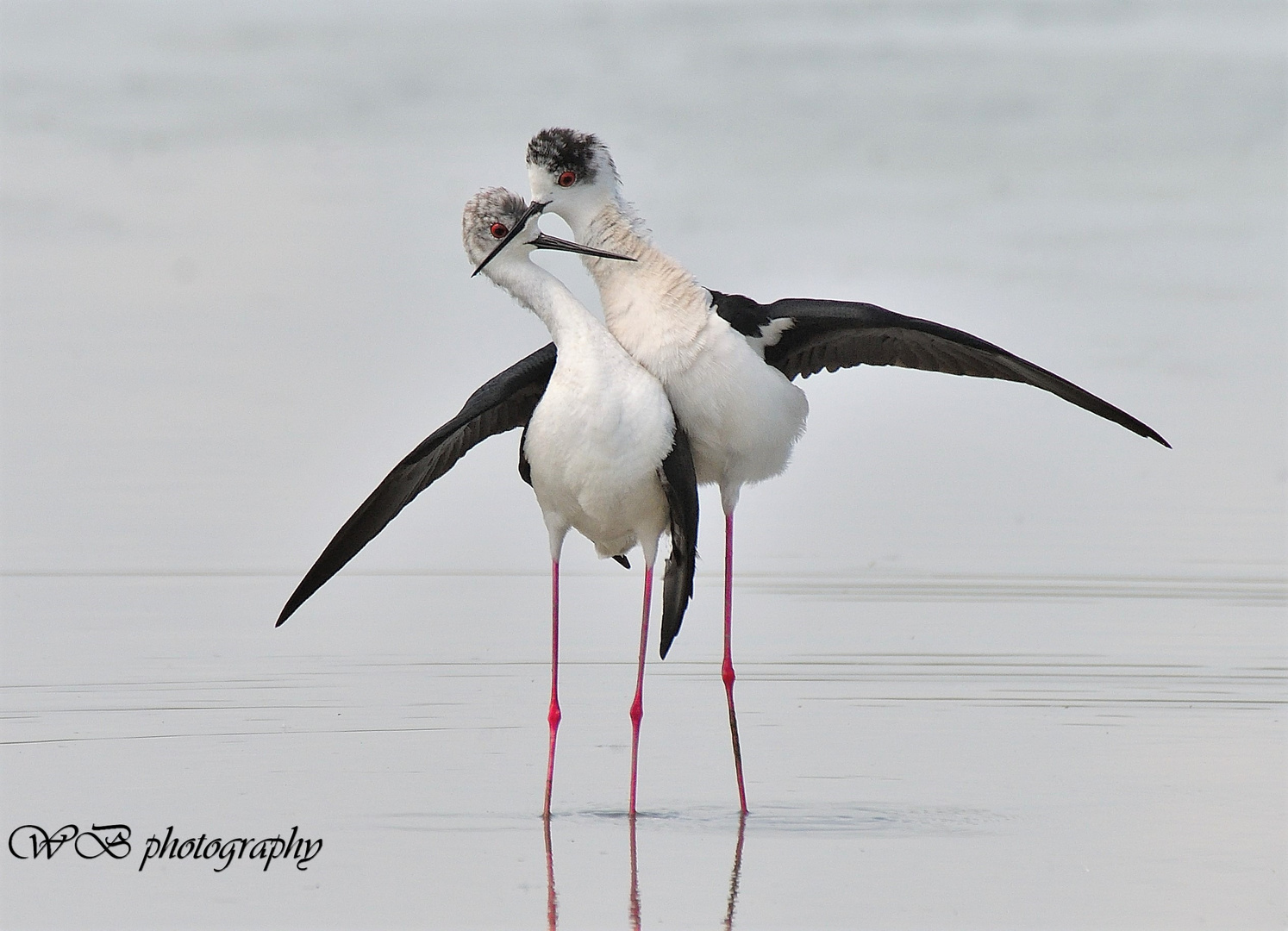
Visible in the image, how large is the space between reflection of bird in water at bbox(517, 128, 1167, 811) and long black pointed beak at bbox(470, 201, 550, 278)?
0.10 ft

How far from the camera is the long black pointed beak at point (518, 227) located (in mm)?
9977

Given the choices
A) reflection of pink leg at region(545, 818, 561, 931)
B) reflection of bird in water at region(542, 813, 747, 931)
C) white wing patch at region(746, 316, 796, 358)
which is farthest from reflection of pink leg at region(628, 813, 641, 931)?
white wing patch at region(746, 316, 796, 358)

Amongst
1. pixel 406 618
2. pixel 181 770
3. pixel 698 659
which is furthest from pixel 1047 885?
pixel 406 618

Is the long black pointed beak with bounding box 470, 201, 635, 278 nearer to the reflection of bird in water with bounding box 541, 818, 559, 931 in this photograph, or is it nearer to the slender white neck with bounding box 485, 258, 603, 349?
the slender white neck with bounding box 485, 258, 603, 349

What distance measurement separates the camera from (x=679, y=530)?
32.4ft

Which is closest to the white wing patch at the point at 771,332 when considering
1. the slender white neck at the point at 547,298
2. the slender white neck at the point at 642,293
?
the slender white neck at the point at 642,293

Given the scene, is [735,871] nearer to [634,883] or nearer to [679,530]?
[634,883]

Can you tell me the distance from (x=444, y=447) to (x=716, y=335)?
1.31 meters

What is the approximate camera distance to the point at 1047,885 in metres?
8.32

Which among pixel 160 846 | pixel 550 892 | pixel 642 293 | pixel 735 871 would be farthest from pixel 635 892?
pixel 642 293

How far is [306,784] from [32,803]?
1.14 meters

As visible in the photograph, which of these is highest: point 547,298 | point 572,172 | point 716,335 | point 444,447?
point 572,172

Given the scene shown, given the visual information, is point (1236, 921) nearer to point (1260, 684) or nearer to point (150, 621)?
point (1260, 684)

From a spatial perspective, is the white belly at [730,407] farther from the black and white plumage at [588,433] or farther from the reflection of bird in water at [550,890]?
the reflection of bird in water at [550,890]
